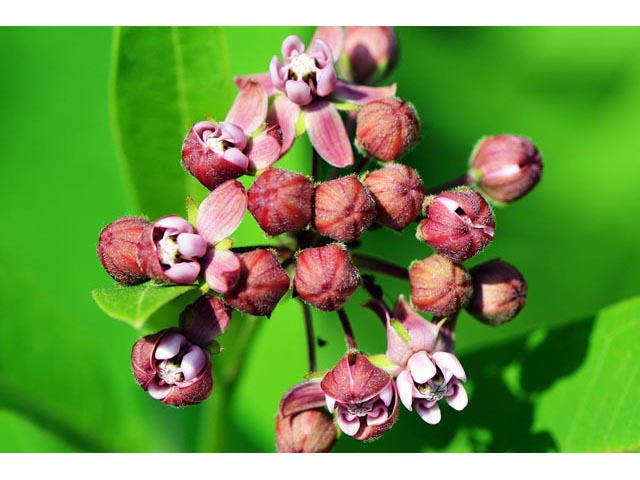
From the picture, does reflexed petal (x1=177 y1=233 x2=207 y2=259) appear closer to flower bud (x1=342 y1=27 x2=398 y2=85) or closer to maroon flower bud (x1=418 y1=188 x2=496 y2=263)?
maroon flower bud (x1=418 y1=188 x2=496 y2=263)

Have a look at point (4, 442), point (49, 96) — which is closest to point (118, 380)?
point (4, 442)

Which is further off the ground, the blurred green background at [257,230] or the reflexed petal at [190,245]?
the reflexed petal at [190,245]

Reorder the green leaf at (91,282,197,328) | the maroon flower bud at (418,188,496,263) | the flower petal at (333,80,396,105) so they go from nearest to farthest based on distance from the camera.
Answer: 1. the green leaf at (91,282,197,328)
2. the maroon flower bud at (418,188,496,263)
3. the flower petal at (333,80,396,105)

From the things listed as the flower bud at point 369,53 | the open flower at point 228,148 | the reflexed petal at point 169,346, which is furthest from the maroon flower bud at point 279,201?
the flower bud at point 369,53

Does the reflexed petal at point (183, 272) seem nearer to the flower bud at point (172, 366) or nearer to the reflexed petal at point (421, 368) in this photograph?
the flower bud at point (172, 366)

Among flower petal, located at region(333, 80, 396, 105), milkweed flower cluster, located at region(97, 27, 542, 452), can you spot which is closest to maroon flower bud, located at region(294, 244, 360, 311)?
milkweed flower cluster, located at region(97, 27, 542, 452)

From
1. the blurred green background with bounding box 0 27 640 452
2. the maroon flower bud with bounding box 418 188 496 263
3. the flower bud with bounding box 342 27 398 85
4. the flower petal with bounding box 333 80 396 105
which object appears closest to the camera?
the maroon flower bud with bounding box 418 188 496 263
